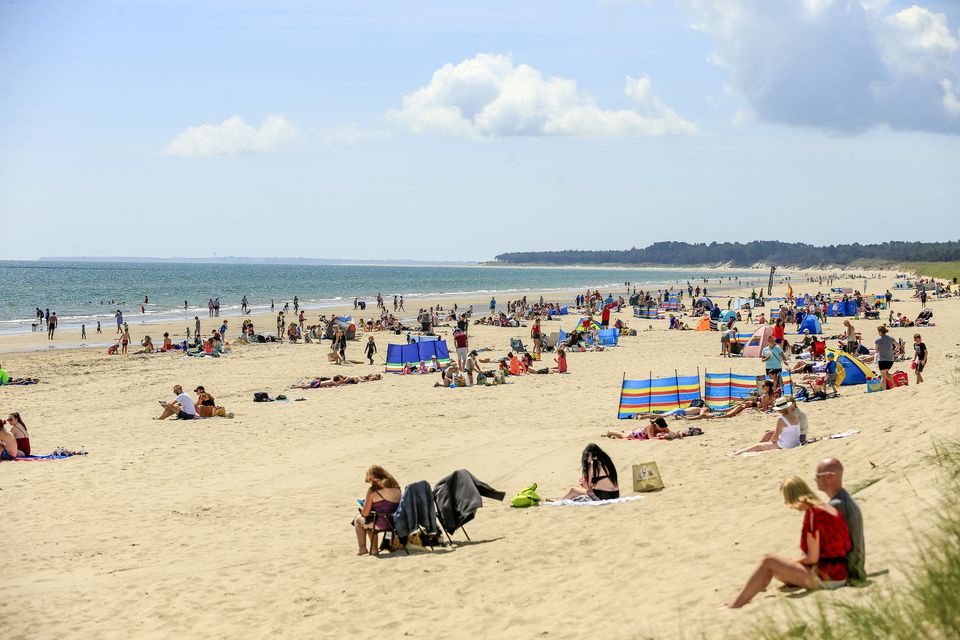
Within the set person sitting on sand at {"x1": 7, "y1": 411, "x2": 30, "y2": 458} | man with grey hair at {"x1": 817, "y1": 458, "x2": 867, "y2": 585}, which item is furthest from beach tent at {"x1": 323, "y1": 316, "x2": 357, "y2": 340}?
man with grey hair at {"x1": 817, "y1": 458, "x2": 867, "y2": 585}

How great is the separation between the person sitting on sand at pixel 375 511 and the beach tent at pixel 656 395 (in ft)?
22.7

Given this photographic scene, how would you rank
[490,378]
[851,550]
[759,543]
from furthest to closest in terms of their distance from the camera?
[490,378], [759,543], [851,550]

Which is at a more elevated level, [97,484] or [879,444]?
[879,444]

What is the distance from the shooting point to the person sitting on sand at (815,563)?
5.22 metres

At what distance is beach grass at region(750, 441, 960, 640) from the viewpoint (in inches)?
158

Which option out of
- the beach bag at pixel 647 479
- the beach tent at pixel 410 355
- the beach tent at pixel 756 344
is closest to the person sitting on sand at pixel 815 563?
the beach bag at pixel 647 479

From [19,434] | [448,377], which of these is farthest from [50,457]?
[448,377]

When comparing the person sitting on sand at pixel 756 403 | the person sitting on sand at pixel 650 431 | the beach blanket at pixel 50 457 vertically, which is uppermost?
the person sitting on sand at pixel 756 403

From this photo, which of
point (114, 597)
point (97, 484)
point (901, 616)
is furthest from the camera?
point (97, 484)

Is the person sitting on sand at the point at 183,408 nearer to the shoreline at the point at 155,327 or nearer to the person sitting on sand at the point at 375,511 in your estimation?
the person sitting on sand at the point at 375,511

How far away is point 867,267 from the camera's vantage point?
160 metres

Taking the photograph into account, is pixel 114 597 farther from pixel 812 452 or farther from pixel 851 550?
pixel 812 452

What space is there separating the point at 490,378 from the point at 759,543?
1368 cm

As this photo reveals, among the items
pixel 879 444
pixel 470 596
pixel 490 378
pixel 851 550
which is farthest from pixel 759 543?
pixel 490 378
